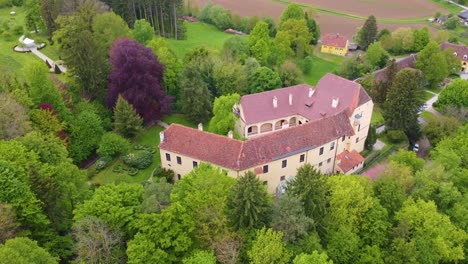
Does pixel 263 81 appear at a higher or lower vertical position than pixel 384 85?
higher

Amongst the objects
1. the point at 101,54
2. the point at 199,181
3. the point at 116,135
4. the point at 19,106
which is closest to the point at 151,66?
the point at 101,54

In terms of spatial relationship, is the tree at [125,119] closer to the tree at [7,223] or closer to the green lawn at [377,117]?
the tree at [7,223]

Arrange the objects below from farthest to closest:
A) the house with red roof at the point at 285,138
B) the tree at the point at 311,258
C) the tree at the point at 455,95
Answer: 1. the tree at the point at 455,95
2. the house with red roof at the point at 285,138
3. the tree at the point at 311,258

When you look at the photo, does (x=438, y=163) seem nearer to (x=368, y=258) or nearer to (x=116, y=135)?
(x=368, y=258)

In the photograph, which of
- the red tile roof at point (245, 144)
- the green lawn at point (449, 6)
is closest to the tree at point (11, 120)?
the red tile roof at point (245, 144)

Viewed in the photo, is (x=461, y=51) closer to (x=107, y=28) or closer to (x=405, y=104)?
(x=405, y=104)

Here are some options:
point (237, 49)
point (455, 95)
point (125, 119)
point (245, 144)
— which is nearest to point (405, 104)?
point (455, 95)

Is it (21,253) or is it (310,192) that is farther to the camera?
(310,192)

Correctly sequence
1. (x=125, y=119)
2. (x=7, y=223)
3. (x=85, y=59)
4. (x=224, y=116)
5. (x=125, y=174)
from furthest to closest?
(x=85, y=59) → (x=125, y=119) → (x=224, y=116) → (x=125, y=174) → (x=7, y=223)
